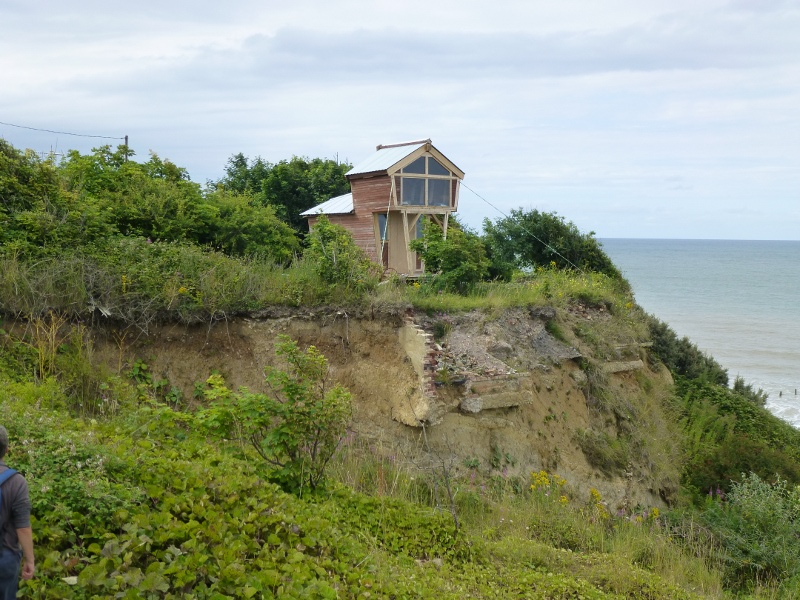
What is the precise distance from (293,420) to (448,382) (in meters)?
5.80

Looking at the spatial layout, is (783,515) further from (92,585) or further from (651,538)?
(92,585)

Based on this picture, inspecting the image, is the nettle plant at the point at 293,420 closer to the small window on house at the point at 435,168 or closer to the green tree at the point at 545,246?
the small window on house at the point at 435,168

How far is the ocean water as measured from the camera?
34.3 metres

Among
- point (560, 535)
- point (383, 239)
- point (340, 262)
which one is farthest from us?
point (383, 239)

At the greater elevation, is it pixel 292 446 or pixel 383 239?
pixel 383 239

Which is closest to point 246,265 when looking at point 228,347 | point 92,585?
point 228,347

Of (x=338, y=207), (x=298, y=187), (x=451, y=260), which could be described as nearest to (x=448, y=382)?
(x=451, y=260)

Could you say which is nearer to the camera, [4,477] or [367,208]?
[4,477]

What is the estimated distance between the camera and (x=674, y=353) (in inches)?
818

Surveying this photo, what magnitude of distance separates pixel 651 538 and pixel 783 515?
2.67 metres

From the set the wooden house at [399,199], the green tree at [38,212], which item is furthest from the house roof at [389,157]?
the green tree at [38,212]

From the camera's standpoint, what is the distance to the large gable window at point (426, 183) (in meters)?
17.9

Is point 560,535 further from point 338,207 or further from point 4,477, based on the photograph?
point 338,207

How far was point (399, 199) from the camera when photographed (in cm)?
1797
